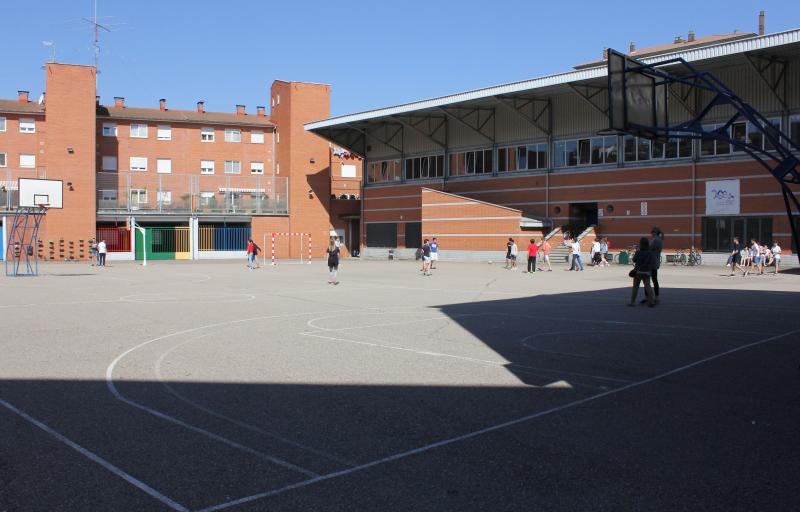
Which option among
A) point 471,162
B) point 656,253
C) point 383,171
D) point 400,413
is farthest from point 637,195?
point 400,413

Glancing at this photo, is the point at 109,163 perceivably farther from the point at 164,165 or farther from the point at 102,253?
the point at 102,253

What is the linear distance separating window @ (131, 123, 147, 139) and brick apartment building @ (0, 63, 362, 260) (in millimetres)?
81

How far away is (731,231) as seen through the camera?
37.8 meters

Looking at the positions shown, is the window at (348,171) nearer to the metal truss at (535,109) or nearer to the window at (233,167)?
the window at (233,167)

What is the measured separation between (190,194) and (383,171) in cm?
1475

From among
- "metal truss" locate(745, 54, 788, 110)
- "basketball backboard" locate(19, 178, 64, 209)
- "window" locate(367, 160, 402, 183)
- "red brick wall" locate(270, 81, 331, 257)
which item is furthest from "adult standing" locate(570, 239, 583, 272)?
"red brick wall" locate(270, 81, 331, 257)

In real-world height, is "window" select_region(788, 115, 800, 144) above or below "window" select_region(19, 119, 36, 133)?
below

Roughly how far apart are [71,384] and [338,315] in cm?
780

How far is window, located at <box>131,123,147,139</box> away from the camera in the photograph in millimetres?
59938

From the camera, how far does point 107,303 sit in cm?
1873

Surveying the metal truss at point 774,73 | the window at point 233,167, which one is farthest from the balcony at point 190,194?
the metal truss at point 774,73

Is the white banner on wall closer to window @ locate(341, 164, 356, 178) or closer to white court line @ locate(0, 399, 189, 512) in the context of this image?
window @ locate(341, 164, 356, 178)

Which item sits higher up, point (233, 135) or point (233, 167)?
point (233, 135)

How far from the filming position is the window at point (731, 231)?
36562 millimetres
